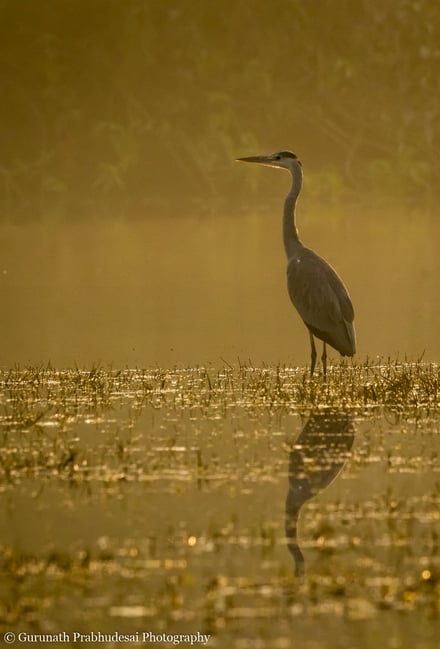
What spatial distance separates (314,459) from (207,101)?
8240 cm

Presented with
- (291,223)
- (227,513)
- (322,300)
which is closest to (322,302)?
(322,300)

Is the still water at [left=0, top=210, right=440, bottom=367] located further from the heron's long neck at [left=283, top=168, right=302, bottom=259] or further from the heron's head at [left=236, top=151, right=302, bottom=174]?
the heron's head at [left=236, top=151, right=302, bottom=174]

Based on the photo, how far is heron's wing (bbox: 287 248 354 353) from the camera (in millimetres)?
14359

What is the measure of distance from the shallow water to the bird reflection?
17 millimetres

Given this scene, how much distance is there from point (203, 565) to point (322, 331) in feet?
22.6

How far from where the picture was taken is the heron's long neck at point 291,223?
15703 millimetres

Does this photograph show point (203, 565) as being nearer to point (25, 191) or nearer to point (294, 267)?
point (294, 267)

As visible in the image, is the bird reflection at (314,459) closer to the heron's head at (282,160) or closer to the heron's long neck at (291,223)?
the heron's long neck at (291,223)

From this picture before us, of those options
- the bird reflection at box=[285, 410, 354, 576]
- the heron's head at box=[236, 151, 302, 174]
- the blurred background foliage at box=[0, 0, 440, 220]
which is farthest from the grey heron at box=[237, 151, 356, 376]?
the blurred background foliage at box=[0, 0, 440, 220]

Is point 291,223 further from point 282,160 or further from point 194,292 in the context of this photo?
point 194,292

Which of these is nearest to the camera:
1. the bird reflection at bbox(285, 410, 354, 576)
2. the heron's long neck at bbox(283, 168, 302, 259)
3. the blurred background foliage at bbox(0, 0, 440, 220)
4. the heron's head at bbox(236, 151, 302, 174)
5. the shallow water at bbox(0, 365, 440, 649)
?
the shallow water at bbox(0, 365, 440, 649)

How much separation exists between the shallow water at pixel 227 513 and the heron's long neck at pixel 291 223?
284 centimetres

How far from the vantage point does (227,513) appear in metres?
8.69

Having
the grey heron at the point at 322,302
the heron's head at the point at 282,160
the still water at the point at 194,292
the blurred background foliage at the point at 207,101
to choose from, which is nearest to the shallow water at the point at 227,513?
the grey heron at the point at 322,302
